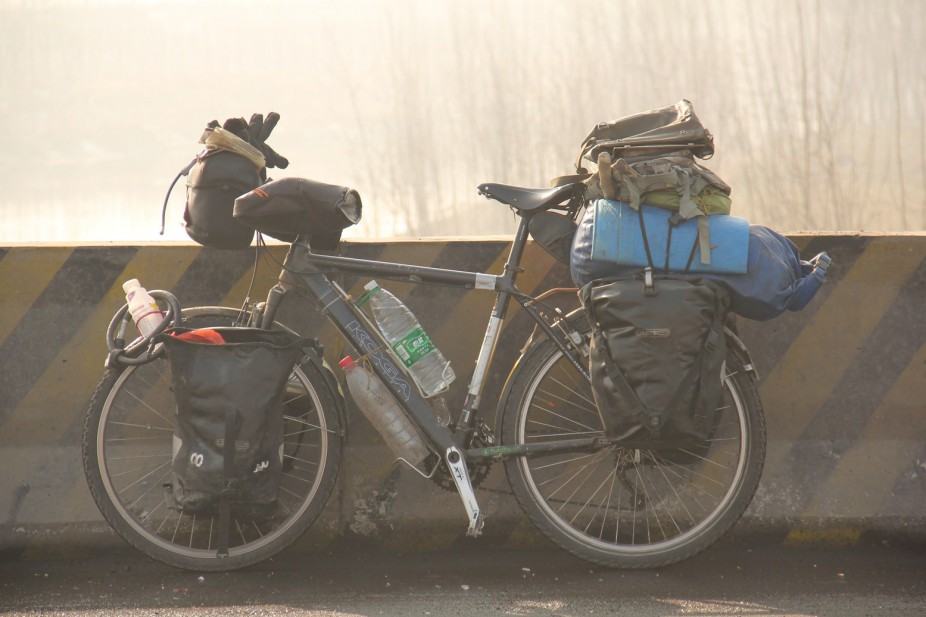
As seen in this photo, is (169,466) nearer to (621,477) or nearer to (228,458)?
(228,458)

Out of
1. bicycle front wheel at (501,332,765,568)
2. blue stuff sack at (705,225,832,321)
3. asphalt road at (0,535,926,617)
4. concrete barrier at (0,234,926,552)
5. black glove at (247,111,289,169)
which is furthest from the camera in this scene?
concrete barrier at (0,234,926,552)

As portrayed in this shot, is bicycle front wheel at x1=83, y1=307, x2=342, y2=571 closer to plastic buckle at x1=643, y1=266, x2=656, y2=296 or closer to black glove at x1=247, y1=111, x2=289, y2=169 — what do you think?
black glove at x1=247, y1=111, x2=289, y2=169

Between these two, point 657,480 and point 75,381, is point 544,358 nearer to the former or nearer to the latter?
point 657,480

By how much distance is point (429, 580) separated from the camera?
327 centimetres

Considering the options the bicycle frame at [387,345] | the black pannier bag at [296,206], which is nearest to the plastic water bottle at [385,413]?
the bicycle frame at [387,345]

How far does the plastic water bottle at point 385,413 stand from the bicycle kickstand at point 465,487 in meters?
0.12

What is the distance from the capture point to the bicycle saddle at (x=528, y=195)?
324 centimetres

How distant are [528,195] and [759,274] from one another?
0.87m

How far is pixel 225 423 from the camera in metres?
3.11

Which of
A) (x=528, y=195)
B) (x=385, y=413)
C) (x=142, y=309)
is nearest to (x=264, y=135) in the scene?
(x=142, y=309)

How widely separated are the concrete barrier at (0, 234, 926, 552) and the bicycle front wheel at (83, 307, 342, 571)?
0.19m

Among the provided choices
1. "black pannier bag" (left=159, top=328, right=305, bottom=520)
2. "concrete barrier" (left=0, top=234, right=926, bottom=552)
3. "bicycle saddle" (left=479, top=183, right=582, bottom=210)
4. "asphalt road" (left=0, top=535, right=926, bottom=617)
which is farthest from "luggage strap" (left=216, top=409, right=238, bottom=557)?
"bicycle saddle" (left=479, top=183, right=582, bottom=210)

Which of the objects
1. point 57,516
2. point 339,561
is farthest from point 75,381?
point 339,561

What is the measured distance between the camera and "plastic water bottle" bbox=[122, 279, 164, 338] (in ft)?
10.9
